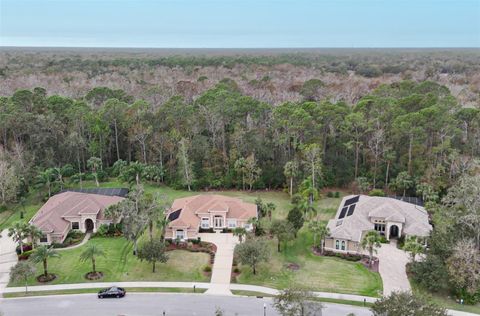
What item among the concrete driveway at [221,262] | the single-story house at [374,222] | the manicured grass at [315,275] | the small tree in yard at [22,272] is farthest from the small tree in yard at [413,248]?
the small tree in yard at [22,272]

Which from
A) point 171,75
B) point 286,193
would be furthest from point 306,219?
point 171,75

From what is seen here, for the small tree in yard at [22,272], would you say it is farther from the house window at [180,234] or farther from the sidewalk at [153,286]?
the house window at [180,234]

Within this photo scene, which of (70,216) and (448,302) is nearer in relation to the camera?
(448,302)

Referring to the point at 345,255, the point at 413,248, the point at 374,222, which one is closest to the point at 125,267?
the point at 345,255

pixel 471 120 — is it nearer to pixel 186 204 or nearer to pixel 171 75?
pixel 186 204

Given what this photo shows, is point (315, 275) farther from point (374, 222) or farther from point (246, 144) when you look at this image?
point (246, 144)

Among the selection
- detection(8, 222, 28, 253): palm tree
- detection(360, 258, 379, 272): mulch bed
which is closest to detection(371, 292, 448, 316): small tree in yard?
detection(360, 258, 379, 272): mulch bed
